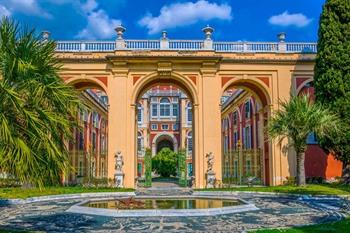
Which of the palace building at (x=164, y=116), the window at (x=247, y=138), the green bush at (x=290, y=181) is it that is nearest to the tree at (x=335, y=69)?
the green bush at (x=290, y=181)

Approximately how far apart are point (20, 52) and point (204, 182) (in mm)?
18506

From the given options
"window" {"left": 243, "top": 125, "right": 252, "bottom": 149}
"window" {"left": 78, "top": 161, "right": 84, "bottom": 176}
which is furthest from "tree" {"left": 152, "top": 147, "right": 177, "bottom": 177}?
"window" {"left": 78, "top": 161, "right": 84, "bottom": 176}

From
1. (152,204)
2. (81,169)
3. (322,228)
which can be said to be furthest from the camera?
(81,169)

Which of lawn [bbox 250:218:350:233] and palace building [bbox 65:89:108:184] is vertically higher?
palace building [bbox 65:89:108:184]

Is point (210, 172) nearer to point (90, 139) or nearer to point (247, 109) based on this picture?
point (247, 109)

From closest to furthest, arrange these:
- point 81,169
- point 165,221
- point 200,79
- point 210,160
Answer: point 165,221
point 210,160
point 200,79
point 81,169

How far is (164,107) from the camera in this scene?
61.6 metres

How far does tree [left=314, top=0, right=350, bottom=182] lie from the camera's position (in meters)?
21.5

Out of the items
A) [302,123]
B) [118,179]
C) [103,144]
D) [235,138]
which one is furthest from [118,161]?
[103,144]

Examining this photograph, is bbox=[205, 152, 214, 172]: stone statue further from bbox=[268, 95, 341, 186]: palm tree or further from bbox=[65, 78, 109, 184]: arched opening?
bbox=[65, 78, 109, 184]: arched opening

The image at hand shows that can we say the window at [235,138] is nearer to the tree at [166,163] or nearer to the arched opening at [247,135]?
the arched opening at [247,135]

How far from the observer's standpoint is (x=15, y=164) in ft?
22.4

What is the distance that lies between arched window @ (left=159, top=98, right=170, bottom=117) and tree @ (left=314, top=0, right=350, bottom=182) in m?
39.7

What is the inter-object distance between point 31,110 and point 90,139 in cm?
3163
